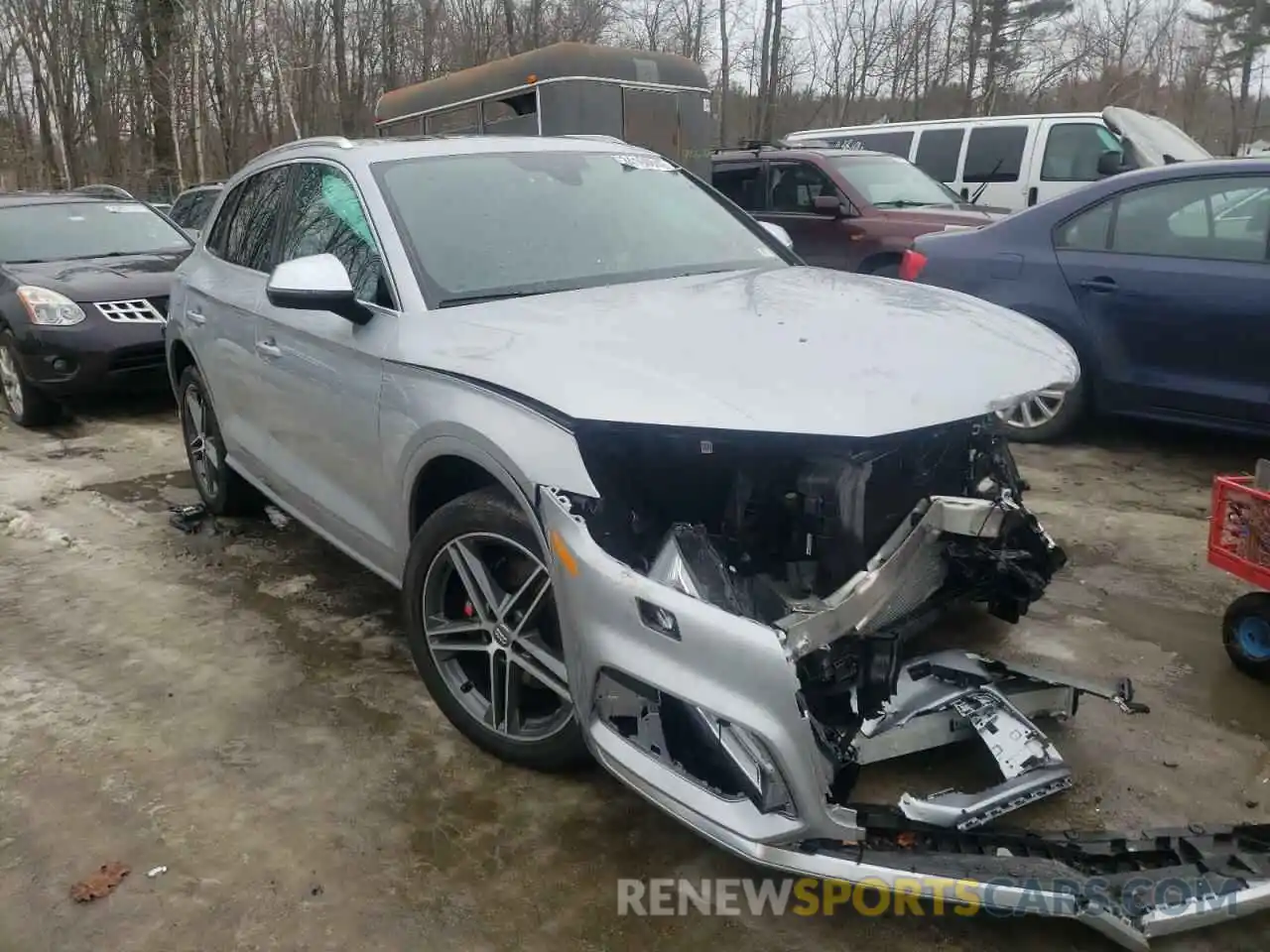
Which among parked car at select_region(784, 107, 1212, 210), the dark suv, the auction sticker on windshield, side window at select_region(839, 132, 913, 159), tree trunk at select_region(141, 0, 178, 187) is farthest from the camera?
tree trunk at select_region(141, 0, 178, 187)

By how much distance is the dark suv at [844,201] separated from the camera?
8719mm

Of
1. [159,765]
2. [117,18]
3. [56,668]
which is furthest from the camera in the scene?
[117,18]

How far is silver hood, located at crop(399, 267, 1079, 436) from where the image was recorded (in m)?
2.33

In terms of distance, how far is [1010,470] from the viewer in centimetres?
320

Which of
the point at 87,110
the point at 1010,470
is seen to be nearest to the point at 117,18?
the point at 87,110

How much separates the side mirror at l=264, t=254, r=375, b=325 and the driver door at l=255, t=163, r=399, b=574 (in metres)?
0.12

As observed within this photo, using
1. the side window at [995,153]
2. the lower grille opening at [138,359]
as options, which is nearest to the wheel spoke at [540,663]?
the lower grille opening at [138,359]

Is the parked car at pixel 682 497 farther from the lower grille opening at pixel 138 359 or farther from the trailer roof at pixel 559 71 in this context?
the trailer roof at pixel 559 71

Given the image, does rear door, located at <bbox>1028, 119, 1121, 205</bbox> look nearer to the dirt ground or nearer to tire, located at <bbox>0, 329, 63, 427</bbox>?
the dirt ground

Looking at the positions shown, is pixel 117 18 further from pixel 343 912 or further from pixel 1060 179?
pixel 343 912

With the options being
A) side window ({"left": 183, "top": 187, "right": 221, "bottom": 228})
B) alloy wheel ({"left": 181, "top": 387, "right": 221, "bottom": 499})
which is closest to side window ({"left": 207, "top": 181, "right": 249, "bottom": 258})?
alloy wheel ({"left": 181, "top": 387, "right": 221, "bottom": 499})

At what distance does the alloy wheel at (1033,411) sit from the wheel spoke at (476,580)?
142 cm

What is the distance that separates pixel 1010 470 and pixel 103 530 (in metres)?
4.34

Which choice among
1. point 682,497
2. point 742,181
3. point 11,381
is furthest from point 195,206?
point 682,497
